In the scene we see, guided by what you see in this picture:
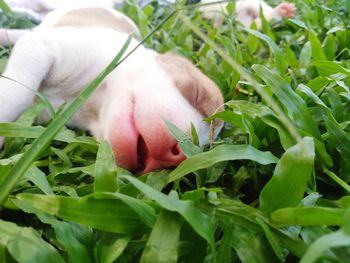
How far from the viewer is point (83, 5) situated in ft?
9.53

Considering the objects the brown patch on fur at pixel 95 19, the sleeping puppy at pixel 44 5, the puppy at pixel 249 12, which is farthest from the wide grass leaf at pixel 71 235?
the puppy at pixel 249 12

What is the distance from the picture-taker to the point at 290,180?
1023 millimetres

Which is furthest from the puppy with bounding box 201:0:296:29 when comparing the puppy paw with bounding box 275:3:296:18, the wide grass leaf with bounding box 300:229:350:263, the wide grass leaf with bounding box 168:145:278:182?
the wide grass leaf with bounding box 300:229:350:263

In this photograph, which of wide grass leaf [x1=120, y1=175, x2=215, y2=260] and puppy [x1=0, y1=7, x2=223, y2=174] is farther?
puppy [x1=0, y1=7, x2=223, y2=174]

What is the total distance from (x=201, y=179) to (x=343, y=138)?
0.39m

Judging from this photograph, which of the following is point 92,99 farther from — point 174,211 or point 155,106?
point 174,211

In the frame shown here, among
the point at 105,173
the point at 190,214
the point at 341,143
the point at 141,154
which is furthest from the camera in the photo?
the point at 141,154

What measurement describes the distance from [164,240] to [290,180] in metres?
0.30

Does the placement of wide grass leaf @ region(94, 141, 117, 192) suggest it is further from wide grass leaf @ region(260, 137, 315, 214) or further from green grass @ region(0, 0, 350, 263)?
A: wide grass leaf @ region(260, 137, 315, 214)

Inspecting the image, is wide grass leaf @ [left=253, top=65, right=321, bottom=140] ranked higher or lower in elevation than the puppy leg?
higher

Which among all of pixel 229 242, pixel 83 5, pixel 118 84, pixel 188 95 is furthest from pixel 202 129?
pixel 83 5

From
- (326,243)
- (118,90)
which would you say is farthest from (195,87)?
(326,243)

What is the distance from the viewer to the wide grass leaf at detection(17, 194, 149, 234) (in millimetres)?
937

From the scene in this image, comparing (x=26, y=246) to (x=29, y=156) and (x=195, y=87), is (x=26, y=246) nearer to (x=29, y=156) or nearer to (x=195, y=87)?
(x=29, y=156)
